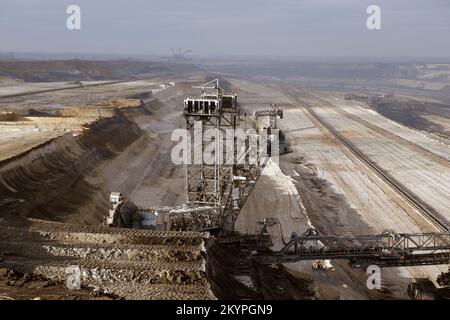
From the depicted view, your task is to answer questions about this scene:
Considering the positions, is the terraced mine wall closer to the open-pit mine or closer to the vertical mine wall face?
the vertical mine wall face

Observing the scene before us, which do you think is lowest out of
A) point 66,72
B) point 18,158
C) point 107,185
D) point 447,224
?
point 447,224

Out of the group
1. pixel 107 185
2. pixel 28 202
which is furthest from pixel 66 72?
pixel 28 202

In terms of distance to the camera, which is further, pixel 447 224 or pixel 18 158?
pixel 447 224

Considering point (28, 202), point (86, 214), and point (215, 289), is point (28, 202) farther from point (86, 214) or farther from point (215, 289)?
point (215, 289)

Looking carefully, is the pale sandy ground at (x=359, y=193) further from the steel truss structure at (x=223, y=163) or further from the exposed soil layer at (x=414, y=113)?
the exposed soil layer at (x=414, y=113)

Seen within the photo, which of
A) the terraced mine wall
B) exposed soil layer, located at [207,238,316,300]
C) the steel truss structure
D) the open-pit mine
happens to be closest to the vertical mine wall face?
the terraced mine wall
